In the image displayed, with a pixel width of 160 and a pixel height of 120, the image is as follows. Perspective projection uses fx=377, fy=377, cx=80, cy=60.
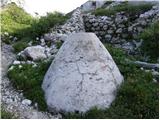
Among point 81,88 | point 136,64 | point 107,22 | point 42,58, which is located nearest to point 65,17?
point 107,22

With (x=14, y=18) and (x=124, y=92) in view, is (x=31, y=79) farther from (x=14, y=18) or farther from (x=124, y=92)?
(x=14, y=18)

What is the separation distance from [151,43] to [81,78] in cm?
367

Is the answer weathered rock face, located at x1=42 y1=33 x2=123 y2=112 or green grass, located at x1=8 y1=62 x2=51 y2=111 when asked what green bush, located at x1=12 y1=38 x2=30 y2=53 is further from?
weathered rock face, located at x1=42 y1=33 x2=123 y2=112

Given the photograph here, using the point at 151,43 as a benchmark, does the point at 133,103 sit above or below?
below

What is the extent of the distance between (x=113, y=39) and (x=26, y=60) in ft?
14.0

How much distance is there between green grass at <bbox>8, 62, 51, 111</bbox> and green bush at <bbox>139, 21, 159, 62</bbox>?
3396 mm

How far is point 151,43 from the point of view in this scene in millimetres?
12453

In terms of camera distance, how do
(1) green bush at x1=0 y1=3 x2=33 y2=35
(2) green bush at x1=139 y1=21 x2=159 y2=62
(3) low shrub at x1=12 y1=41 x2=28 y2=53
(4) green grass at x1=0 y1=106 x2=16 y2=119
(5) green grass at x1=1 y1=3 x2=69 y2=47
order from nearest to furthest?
(4) green grass at x1=0 y1=106 x2=16 y2=119 → (2) green bush at x1=139 y1=21 x2=159 y2=62 → (3) low shrub at x1=12 y1=41 x2=28 y2=53 → (5) green grass at x1=1 y1=3 x2=69 y2=47 → (1) green bush at x1=0 y1=3 x2=33 y2=35

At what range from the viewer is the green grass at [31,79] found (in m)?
9.97

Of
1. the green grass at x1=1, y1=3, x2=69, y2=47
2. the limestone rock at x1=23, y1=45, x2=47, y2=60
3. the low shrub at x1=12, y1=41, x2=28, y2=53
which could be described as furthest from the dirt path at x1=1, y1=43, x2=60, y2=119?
the green grass at x1=1, y1=3, x2=69, y2=47

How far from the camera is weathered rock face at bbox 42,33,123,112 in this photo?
30.9 ft

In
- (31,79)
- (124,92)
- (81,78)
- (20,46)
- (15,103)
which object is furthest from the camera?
(20,46)

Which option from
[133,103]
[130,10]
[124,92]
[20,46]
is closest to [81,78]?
[124,92]

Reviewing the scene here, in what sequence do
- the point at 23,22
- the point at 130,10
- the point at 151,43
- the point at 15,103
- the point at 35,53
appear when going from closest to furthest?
1. the point at 15,103
2. the point at 151,43
3. the point at 35,53
4. the point at 130,10
5. the point at 23,22
